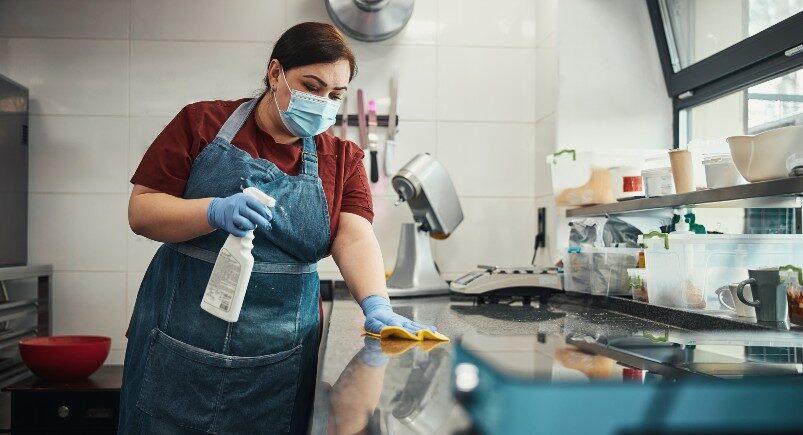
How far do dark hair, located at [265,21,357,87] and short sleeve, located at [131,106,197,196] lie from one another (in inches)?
10.3

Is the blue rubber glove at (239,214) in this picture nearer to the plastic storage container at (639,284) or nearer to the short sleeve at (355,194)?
the short sleeve at (355,194)

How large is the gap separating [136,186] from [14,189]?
1.49 meters

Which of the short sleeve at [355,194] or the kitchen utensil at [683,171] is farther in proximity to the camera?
the kitchen utensil at [683,171]

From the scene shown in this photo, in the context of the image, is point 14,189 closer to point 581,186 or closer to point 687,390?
point 581,186

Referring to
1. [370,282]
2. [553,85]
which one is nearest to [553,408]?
[370,282]

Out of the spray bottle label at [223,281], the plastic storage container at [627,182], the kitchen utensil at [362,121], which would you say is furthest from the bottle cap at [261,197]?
the kitchen utensil at [362,121]

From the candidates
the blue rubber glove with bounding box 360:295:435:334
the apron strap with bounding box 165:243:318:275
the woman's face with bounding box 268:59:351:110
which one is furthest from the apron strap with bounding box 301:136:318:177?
the blue rubber glove with bounding box 360:295:435:334

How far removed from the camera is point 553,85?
286 centimetres

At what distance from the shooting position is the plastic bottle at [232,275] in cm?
142

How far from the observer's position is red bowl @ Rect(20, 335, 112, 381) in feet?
8.16

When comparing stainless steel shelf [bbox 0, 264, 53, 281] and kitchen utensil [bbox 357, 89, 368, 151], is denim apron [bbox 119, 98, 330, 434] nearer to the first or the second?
stainless steel shelf [bbox 0, 264, 53, 281]

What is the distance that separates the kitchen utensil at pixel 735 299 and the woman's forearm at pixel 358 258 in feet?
2.50

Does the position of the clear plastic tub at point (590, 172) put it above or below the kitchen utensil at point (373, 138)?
below

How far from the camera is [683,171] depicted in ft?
6.26
